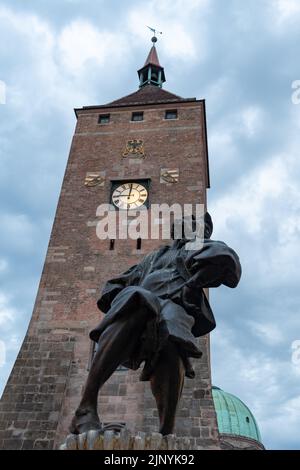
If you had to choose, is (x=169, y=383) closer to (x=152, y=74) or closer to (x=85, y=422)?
(x=85, y=422)

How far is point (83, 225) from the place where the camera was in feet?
60.1

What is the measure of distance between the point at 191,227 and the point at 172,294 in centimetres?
84

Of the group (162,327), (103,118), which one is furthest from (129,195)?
(162,327)

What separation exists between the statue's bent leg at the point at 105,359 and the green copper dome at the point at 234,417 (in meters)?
36.6

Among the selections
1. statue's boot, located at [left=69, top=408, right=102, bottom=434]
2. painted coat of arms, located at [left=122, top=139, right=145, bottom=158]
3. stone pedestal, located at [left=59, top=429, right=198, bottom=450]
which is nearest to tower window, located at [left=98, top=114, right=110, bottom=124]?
painted coat of arms, located at [left=122, top=139, right=145, bottom=158]

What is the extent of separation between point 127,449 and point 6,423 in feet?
37.7

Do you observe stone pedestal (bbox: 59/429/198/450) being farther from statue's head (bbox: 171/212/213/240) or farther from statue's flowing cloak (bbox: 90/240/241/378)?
statue's head (bbox: 171/212/213/240)

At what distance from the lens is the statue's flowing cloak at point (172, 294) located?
365 centimetres

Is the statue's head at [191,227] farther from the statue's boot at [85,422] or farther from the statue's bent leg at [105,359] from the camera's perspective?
the statue's boot at [85,422]

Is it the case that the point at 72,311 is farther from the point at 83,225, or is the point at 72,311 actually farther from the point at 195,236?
the point at 195,236

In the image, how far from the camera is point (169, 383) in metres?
3.72

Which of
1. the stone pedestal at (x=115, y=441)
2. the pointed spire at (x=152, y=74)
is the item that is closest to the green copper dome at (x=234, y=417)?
the pointed spire at (x=152, y=74)

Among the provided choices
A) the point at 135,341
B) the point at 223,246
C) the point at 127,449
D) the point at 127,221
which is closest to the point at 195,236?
the point at 223,246

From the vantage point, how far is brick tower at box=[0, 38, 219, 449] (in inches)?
530
